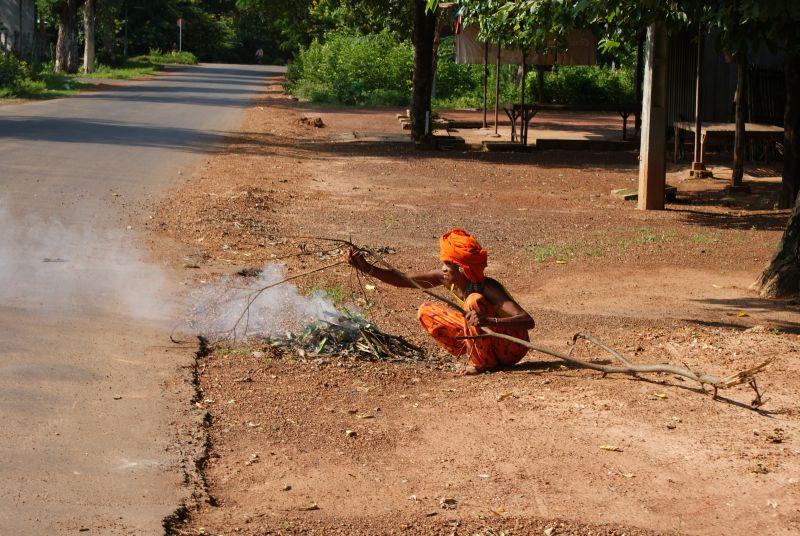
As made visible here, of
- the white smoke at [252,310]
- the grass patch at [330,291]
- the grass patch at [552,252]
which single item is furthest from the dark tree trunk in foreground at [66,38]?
the grass patch at [330,291]

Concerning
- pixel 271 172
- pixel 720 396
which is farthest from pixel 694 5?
pixel 271 172

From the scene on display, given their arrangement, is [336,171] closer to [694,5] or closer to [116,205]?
[116,205]

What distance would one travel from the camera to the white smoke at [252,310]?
7059mm

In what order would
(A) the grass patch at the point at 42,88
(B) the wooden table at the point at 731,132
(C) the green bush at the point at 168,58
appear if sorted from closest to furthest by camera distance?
(B) the wooden table at the point at 731,132 → (A) the grass patch at the point at 42,88 → (C) the green bush at the point at 168,58

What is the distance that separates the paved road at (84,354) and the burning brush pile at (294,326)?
0.33 metres

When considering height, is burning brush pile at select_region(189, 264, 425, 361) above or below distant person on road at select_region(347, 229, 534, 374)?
below

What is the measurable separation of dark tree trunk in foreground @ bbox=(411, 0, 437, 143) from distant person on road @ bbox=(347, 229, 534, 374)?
15.2 meters

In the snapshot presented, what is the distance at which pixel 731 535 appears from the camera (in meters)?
4.07

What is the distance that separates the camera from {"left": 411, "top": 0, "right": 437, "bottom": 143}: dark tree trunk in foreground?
21781mm

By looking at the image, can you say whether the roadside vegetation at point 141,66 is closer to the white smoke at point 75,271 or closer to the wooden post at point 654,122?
the wooden post at point 654,122

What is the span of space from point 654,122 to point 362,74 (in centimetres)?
2639

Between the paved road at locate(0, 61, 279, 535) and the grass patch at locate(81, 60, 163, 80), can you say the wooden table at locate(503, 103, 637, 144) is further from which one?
the grass patch at locate(81, 60, 163, 80)

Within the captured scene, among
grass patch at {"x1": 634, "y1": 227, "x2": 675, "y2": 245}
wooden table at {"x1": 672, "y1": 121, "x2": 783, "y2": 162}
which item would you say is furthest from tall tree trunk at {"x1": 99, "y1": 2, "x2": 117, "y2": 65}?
grass patch at {"x1": 634, "y1": 227, "x2": 675, "y2": 245}

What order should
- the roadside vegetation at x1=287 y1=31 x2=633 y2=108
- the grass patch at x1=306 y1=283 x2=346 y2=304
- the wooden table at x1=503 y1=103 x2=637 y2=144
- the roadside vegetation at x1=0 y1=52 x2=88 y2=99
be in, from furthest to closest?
1. the roadside vegetation at x1=287 y1=31 x2=633 y2=108
2. the roadside vegetation at x1=0 y1=52 x2=88 y2=99
3. the wooden table at x1=503 y1=103 x2=637 y2=144
4. the grass patch at x1=306 y1=283 x2=346 y2=304
